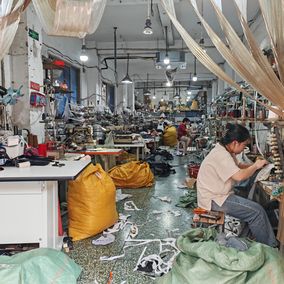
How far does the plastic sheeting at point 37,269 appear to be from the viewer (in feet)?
7.20

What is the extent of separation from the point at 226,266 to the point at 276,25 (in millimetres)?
1438

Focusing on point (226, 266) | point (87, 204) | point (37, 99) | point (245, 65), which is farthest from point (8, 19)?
point (37, 99)

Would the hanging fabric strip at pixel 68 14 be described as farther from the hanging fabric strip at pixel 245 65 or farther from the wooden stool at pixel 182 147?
the wooden stool at pixel 182 147

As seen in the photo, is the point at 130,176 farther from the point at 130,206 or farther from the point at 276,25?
the point at 276,25

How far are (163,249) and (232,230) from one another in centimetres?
99

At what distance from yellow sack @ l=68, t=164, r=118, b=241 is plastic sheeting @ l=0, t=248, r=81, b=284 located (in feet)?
2.50

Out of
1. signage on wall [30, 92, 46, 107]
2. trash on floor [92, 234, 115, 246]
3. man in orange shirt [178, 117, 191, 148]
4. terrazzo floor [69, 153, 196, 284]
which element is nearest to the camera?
terrazzo floor [69, 153, 196, 284]

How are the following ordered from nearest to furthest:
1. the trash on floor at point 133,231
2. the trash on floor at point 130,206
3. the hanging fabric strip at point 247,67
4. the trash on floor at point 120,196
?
1. the hanging fabric strip at point 247,67
2. the trash on floor at point 133,231
3. the trash on floor at point 130,206
4. the trash on floor at point 120,196

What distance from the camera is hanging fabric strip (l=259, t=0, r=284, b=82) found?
5.01 feet

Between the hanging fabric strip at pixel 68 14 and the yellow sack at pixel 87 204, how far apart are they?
5.18 ft

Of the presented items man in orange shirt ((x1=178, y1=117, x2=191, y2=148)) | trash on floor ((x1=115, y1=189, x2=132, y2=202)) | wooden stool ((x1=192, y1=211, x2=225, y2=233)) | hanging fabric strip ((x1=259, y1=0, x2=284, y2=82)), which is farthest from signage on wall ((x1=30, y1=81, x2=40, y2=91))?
man in orange shirt ((x1=178, y1=117, x2=191, y2=148))

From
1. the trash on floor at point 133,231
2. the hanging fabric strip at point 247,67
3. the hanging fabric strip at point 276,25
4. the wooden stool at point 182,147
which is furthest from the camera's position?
the wooden stool at point 182,147

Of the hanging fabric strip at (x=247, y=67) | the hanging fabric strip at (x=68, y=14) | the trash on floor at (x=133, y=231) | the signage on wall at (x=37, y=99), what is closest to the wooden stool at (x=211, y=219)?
the trash on floor at (x=133, y=231)

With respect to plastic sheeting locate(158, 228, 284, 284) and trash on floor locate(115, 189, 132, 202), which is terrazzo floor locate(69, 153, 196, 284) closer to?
trash on floor locate(115, 189, 132, 202)
